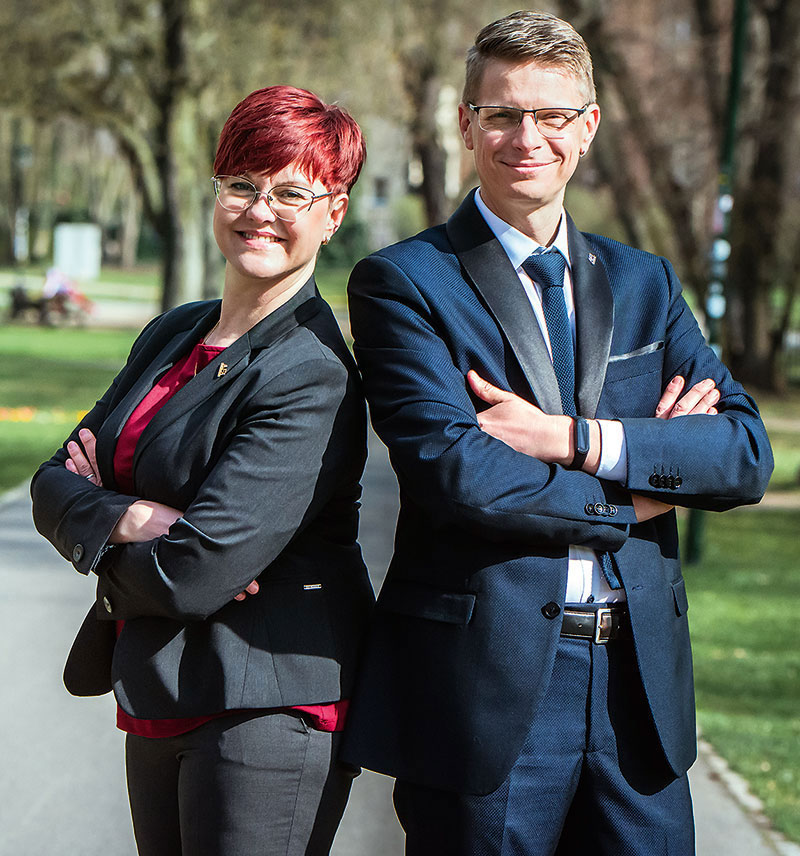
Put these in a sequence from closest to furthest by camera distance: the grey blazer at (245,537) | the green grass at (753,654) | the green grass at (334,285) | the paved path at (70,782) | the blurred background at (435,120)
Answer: the grey blazer at (245,537)
the paved path at (70,782)
the green grass at (753,654)
the blurred background at (435,120)
the green grass at (334,285)

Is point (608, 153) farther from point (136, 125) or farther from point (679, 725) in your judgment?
point (679, 725)

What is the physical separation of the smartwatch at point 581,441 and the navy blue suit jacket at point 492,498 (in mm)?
41

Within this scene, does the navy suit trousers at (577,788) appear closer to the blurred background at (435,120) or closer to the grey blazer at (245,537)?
the grey blazer at (245,537)

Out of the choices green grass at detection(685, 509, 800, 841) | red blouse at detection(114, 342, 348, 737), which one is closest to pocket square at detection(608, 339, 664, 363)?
red blouse at detection(114, 342, 348, 737)

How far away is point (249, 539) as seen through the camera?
2.55m

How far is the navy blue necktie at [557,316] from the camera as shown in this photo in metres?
2.74

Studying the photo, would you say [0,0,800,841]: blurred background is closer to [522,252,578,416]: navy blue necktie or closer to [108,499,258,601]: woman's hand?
[522,252,578,416]: navy blue necktie

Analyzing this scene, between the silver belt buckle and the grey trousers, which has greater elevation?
the silver belt buckle

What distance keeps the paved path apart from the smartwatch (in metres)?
2.28

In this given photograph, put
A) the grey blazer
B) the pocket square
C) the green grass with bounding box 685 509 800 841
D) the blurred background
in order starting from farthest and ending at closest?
the blurred background
the green grass with bounding box 685 509 800 841
the pocket square
the grey blazer

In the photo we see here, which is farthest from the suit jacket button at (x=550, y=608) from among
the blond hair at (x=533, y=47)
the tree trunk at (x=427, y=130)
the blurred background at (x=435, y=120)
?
the tree trunk at (x=427, y=130)

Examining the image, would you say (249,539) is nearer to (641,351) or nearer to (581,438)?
(581,438)

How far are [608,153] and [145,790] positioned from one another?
17491 mm

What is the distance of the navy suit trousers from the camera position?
2.61m
